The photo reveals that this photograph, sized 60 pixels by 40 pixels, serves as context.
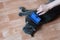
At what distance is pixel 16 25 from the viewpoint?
1142 mm

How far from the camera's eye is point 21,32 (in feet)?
3.65

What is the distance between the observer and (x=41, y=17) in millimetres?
1118

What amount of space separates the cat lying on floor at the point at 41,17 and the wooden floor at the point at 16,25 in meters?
0.03

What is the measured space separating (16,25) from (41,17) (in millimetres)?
205

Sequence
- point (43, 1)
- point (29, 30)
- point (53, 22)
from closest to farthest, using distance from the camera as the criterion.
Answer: point (29, 30), point (53, 22), point (43, 1)

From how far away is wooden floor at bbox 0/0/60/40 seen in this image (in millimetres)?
1097

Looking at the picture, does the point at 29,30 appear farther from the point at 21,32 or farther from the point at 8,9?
the point at 8,9

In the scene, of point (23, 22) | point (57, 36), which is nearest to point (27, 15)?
point (23, 22)

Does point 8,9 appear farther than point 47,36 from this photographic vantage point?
Yes

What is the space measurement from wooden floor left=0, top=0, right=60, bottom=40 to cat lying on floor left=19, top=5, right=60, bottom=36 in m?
0.03

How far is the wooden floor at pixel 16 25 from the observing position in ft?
3.60

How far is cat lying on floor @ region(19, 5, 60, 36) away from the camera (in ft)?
3.56

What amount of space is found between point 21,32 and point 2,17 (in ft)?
0.67

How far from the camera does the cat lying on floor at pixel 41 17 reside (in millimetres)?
1086
